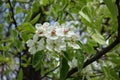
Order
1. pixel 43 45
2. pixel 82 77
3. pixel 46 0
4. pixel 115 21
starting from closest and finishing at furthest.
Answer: pixel 43 45, pixel 115 21, pixel 82 77, pixel 46 0

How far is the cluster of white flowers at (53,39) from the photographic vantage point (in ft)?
3.54

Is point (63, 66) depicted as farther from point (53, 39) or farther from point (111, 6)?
point (111, 6)

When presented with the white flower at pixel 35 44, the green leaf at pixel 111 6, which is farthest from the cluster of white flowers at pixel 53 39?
the green leaf at pixel 111 6

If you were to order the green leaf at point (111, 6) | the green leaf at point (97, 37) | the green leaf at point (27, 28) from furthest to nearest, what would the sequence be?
the green leaf at point (27, 28)
the green leaf at point (97, 37)
the green leaf at point (111, 6)

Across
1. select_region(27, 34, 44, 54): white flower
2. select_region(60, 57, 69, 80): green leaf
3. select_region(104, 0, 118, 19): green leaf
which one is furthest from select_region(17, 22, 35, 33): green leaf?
select_region(104, 0, 118, 19): green leaf

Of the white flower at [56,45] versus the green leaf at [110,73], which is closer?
the white flower at [56,45]

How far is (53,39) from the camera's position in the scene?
1065 millimetres

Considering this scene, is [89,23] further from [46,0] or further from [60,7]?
[46,0]

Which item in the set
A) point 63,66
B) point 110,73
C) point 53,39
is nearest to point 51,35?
point 53,39

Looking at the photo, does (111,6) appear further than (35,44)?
No

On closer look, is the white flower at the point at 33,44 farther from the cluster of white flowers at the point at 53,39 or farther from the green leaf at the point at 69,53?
the green leaf at the point at 69,53

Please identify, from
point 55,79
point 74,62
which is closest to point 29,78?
point 55,79

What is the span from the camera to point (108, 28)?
246cm

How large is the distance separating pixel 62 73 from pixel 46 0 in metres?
0.50
